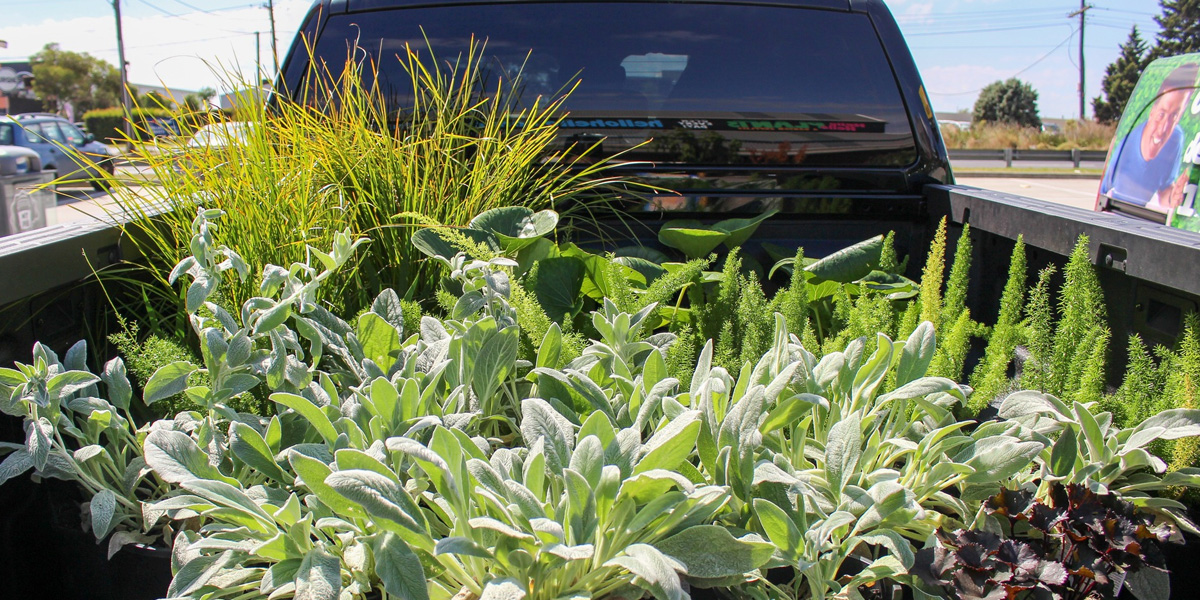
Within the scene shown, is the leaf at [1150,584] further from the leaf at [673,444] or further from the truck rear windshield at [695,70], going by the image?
the truck rear windshield at [695,70]

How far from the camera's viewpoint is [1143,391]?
1.20 metres

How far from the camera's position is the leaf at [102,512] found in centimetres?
98

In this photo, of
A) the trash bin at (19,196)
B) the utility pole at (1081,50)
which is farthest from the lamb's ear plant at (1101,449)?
the utility pole at (1081,50)

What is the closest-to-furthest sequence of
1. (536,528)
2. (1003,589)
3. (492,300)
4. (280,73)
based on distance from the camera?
(536,528) < (1003,589) < (492,300) < (280,73)

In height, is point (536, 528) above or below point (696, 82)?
below

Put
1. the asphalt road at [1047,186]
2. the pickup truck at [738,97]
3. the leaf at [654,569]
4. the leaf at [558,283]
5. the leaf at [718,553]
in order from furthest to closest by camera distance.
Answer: the asphalt road at [1047,186] < the pickup truck at [738,97] < the leaf at [558,283] < the leaf at [718,553] < the leaf at [654,569]

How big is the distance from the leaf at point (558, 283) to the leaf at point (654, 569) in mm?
935

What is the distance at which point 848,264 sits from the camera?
1.74 metres

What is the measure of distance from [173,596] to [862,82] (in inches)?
86.8

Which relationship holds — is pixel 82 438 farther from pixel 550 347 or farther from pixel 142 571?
pixel 550 347

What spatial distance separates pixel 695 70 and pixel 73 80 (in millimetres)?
69401

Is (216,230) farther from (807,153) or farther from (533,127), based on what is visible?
(807,153)

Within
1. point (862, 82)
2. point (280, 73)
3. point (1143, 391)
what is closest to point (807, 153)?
point (862, 82)

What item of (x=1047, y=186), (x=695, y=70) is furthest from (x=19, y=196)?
(x=1047, y=186)
